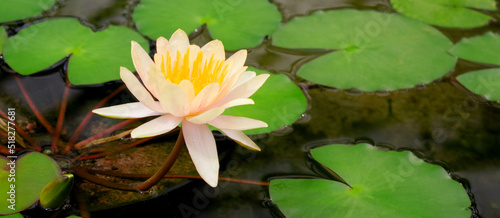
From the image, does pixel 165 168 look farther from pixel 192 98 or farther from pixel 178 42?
pixel 178 42

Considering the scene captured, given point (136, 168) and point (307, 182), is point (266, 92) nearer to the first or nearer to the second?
point (307, 182)

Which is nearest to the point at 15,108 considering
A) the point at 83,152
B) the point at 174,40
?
the point at 83,152

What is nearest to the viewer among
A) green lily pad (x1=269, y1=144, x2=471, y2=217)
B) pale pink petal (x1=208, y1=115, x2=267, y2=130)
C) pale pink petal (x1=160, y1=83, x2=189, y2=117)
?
pale pink petal (x1=160, y1=83, x2=189, y2=117)

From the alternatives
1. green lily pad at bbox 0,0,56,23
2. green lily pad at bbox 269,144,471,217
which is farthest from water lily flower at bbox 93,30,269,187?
green lily pad at bbox 0,0,56,23

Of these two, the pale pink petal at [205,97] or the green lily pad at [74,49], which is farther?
the green lily pad at [74,49]

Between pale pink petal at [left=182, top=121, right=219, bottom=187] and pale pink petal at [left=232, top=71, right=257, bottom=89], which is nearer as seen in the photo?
pale pink petal at [left=182, top=121, right=219, bottom=187]

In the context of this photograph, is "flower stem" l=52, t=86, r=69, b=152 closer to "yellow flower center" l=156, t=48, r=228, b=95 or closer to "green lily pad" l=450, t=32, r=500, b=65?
"yellow flower center" l=156, t=48, r=228, b=95

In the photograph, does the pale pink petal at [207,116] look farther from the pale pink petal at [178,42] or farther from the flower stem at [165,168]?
the pale pink petal at [178,42]

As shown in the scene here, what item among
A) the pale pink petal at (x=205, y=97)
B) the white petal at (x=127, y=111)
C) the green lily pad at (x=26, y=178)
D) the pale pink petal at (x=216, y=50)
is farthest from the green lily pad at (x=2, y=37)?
the pale pink petal at (x=205, y=97)
